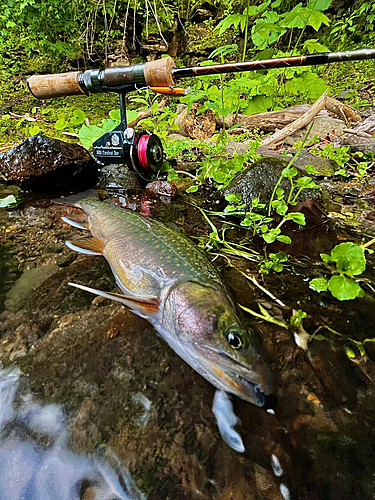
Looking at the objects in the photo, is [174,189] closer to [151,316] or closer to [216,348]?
[151,316]

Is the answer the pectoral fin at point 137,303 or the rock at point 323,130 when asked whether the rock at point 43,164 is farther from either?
the rock at point 323,130

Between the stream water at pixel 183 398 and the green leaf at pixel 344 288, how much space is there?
119 mm

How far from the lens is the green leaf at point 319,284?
1.91 metres

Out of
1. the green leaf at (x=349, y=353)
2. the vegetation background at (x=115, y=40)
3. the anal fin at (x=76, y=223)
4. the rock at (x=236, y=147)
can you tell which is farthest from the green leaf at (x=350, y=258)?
the vegetation background at (x=115, y=40)

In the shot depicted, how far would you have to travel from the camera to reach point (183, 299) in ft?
5.46

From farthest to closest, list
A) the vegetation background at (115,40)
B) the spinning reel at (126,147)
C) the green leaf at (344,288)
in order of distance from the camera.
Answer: the vegetation background at (115,40), the spinning reel at (126,147), the green leaf at (344,288)

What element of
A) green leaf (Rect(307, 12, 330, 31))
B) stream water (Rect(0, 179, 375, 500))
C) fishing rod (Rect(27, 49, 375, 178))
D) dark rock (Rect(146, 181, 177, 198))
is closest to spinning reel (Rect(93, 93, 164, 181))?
fishing rod (Rect(27, 49, 375, 178))

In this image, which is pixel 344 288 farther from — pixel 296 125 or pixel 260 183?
pixel 296 125

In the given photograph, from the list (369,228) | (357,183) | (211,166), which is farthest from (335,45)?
(369,228)

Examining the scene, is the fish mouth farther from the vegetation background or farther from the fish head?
the vegetation background

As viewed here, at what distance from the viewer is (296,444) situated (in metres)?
1.13

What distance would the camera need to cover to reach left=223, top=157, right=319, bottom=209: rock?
3.12m

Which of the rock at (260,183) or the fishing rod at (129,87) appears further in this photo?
the rock at (260,183)

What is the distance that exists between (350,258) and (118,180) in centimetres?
330
